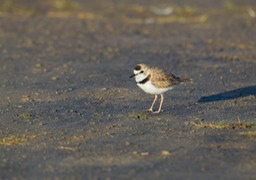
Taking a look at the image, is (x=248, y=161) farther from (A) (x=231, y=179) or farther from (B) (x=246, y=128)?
(B) (x=246, y=128)

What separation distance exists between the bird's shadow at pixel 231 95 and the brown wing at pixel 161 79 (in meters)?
0.95

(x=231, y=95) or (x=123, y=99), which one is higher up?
(x=123, y=99)

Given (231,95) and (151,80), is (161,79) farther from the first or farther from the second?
(231,95)

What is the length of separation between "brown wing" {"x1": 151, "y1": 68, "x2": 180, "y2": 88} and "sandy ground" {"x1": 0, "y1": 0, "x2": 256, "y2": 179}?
45 cm

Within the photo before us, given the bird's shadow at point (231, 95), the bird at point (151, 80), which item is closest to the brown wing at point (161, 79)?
the bird at point (151, 80)

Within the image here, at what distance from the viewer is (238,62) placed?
15.1m

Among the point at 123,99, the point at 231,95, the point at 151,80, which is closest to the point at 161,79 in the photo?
the point at 151,80

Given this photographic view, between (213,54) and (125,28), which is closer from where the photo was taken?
(213,54)

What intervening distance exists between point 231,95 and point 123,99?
194 centimetres

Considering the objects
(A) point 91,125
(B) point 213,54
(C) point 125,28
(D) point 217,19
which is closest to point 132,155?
(A) point 91,125

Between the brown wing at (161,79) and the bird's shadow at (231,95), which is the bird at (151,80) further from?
the bird's shadow at (231,95)

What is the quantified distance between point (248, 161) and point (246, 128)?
1.59m

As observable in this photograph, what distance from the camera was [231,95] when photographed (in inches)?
461

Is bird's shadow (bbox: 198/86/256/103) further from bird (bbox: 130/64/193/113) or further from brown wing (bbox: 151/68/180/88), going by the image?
bird (bbox: 130/64/193/113)
